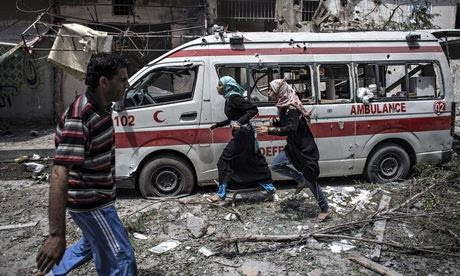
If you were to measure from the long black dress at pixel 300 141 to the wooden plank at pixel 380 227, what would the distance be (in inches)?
33.9

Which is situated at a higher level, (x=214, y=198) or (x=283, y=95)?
(x=283, y=95)

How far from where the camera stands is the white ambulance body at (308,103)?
6016mm

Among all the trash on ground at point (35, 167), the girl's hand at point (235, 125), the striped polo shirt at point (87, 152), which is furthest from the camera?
the trash on ground at point (35, 167)

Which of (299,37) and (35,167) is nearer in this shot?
(299,37)

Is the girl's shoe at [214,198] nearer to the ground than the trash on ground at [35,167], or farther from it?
nearer to the ground

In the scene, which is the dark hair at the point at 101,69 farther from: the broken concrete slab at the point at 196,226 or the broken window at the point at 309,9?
the broken window at the point at 309,9

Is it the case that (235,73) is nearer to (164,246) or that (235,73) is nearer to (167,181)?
(167,181)

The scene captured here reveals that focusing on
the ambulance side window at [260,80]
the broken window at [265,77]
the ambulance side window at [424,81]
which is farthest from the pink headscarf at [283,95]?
the ambulance side window at [424,81]

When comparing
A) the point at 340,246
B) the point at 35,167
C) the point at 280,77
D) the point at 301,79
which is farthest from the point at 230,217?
the point at 35,167

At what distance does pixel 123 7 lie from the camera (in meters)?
12.5

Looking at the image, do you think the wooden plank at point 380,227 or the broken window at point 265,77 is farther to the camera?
the broken window at point 265,77

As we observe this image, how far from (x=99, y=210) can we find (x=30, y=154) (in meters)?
6.93

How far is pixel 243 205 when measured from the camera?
19.0 ft

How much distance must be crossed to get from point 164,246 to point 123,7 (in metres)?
9.59
